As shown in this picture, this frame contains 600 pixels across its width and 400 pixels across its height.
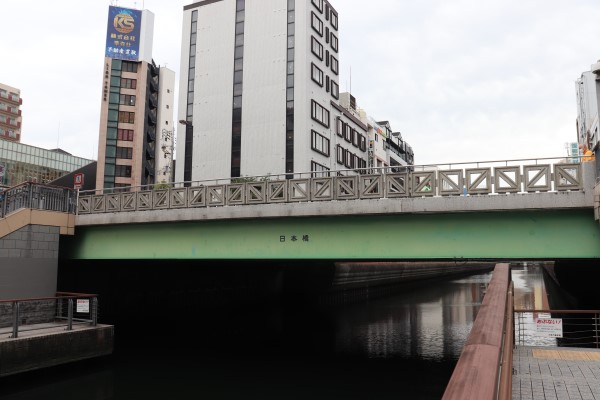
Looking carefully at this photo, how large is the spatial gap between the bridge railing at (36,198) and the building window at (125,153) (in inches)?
2527

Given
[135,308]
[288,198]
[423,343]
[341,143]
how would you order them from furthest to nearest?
[341,143] → [135,308] → [423,343] → [288,198]

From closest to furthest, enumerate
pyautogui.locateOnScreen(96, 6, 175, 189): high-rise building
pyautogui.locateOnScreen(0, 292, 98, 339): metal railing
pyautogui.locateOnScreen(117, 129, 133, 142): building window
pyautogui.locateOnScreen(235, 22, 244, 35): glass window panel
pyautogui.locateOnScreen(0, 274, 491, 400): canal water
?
pyautogui.locateOnScreen(0, 274, 491, 400): canal water → pyautogui.locateOnScreen(0, 292, 98, 339): metal railing → pyautogui.locateOnScreen(235, 22, 244, 35): glass window panel → pyautogui.locateOnScreen(96, 6, 175, 189): high-rise building → pyautogui.locateOnScreen(117, 129, 133, 142): building window

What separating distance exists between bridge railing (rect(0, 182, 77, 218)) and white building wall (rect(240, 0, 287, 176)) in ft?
92.0

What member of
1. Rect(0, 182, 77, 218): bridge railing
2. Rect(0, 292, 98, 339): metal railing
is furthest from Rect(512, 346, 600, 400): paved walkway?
Rect(0, 182, 77, 218): bridge railing

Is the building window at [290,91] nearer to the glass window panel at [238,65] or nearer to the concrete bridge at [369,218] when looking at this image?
the glass window panel at [238,65]

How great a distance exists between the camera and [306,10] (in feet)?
171

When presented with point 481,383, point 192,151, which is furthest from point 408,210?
point 192,151

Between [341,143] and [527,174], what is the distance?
4583 centimetres

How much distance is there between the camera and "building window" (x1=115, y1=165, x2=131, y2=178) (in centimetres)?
8369

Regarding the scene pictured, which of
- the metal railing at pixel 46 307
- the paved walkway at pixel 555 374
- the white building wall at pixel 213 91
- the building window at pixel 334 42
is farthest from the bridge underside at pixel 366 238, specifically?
the building window at pixel 334 42

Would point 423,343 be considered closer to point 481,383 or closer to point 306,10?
point 481,383

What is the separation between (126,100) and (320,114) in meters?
47.0

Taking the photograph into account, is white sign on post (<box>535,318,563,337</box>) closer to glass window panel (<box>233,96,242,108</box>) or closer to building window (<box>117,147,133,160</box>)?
glass window panel (<box>233,96,242,108</box>)

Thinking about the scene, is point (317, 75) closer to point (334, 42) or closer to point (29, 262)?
point (334, 42)
